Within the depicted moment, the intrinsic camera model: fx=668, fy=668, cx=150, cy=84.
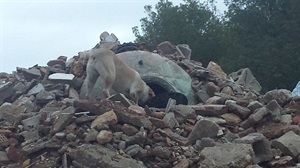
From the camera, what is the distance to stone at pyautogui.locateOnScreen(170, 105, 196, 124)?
888 cm

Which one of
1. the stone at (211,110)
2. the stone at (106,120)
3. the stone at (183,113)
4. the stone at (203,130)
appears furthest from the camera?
the stone at (211,110)

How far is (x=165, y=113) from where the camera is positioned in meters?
8.91

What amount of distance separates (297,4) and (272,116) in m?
17.7

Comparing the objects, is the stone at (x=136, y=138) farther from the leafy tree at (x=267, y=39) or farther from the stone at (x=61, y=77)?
the leafy tree at (x=267, y=39)

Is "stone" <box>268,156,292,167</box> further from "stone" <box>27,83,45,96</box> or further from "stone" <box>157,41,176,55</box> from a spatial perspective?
"stone" <box>157,41,176,55</box>

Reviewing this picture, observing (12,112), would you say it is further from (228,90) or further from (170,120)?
(228,90)

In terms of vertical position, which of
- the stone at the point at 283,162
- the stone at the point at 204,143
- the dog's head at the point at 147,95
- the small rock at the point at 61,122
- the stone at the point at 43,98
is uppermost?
the stone at the point at 43,98

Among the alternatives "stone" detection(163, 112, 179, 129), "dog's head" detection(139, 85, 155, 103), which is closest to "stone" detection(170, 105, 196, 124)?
"stone" detection(163, 112, 179, 129)

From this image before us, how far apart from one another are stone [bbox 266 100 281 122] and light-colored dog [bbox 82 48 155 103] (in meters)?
2.57

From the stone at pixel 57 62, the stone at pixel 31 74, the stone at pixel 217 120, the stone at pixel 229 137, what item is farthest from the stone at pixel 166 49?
the stone at pixel 229 137

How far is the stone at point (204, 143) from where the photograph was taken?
797 cm

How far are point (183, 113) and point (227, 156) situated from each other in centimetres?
178

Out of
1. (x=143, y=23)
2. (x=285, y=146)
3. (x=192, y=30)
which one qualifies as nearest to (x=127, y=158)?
(x=285, y=146)

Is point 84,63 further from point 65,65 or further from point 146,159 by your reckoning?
point 146,159
